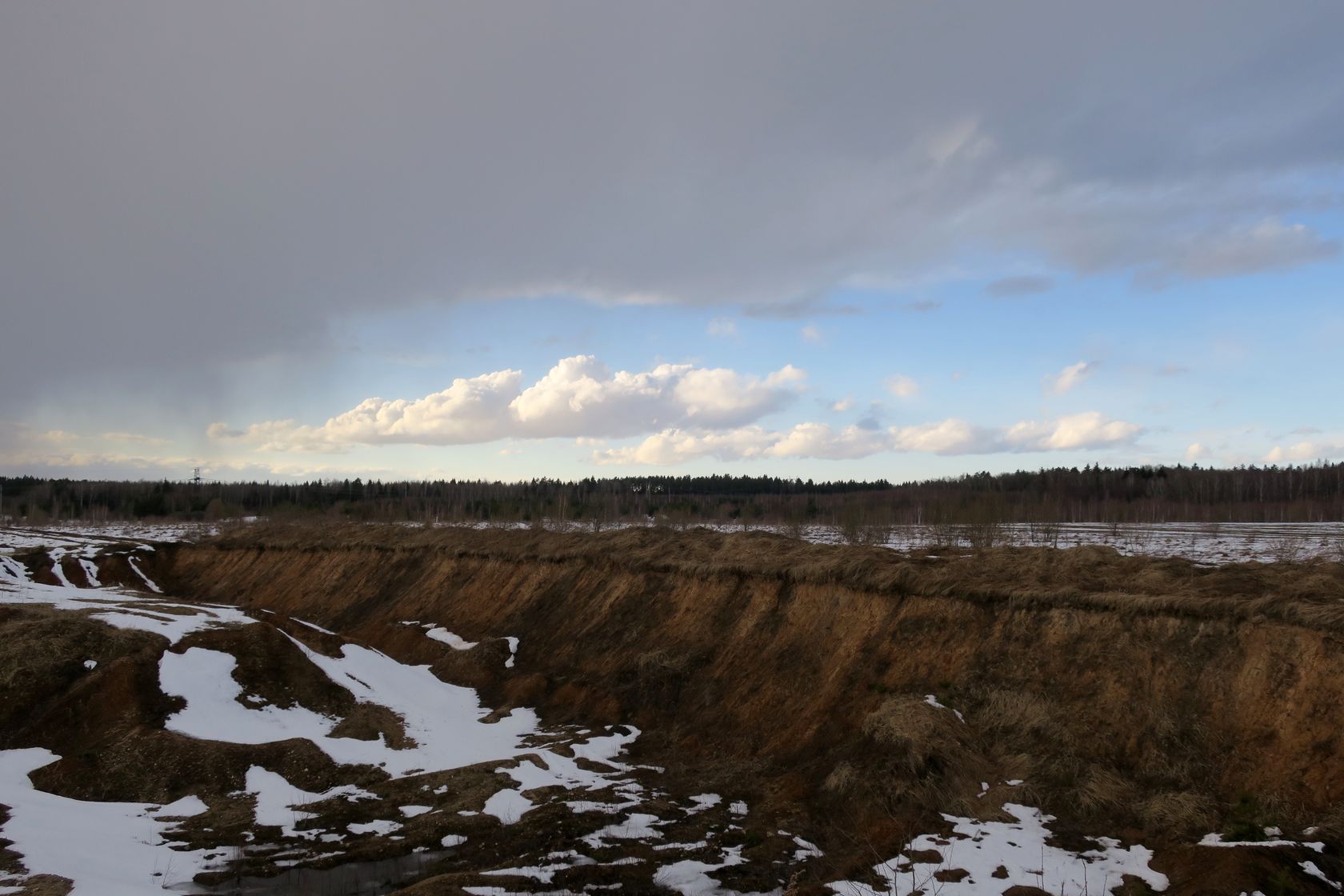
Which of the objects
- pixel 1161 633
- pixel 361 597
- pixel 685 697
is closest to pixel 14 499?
pixel 361 597

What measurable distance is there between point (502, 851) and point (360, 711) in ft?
29.3

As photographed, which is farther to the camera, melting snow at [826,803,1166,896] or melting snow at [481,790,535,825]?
melting snow at [481,790,535,825]

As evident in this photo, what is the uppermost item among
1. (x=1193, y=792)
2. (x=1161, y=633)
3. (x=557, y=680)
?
(x=1161, y=633)

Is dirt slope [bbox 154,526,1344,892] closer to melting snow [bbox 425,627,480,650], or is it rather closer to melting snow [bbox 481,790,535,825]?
melting snow [bbox 425,627,480,650]

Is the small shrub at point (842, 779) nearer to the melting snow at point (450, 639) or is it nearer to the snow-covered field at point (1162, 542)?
the snow-covered field at point (1162, 542)

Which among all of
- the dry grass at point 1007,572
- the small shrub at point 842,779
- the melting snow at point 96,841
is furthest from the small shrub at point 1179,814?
the melting snow at point 96,841

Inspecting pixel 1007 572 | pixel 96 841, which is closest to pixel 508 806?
pixel 96 841

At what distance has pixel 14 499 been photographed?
543 ft

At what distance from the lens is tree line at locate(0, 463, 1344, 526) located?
69.9 metres

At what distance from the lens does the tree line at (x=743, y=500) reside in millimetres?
69938

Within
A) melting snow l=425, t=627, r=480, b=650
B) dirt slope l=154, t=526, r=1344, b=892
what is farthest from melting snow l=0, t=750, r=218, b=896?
melting snow l=425, t=627, r=480, b=650

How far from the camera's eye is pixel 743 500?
458 feet

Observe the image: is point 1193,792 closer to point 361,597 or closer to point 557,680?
point 557,680

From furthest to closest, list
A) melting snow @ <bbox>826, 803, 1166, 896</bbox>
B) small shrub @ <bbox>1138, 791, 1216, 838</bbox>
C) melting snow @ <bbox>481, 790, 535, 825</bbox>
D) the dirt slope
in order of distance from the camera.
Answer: melting snow @ <bbox>481, 790, 535, 825</bbox>
the dirt slope
small shrub @ <bbox>1138, 791, 1216, 838</bbox>
melting snow @ <bbox>826, 803, 1166, 896</bbox>
